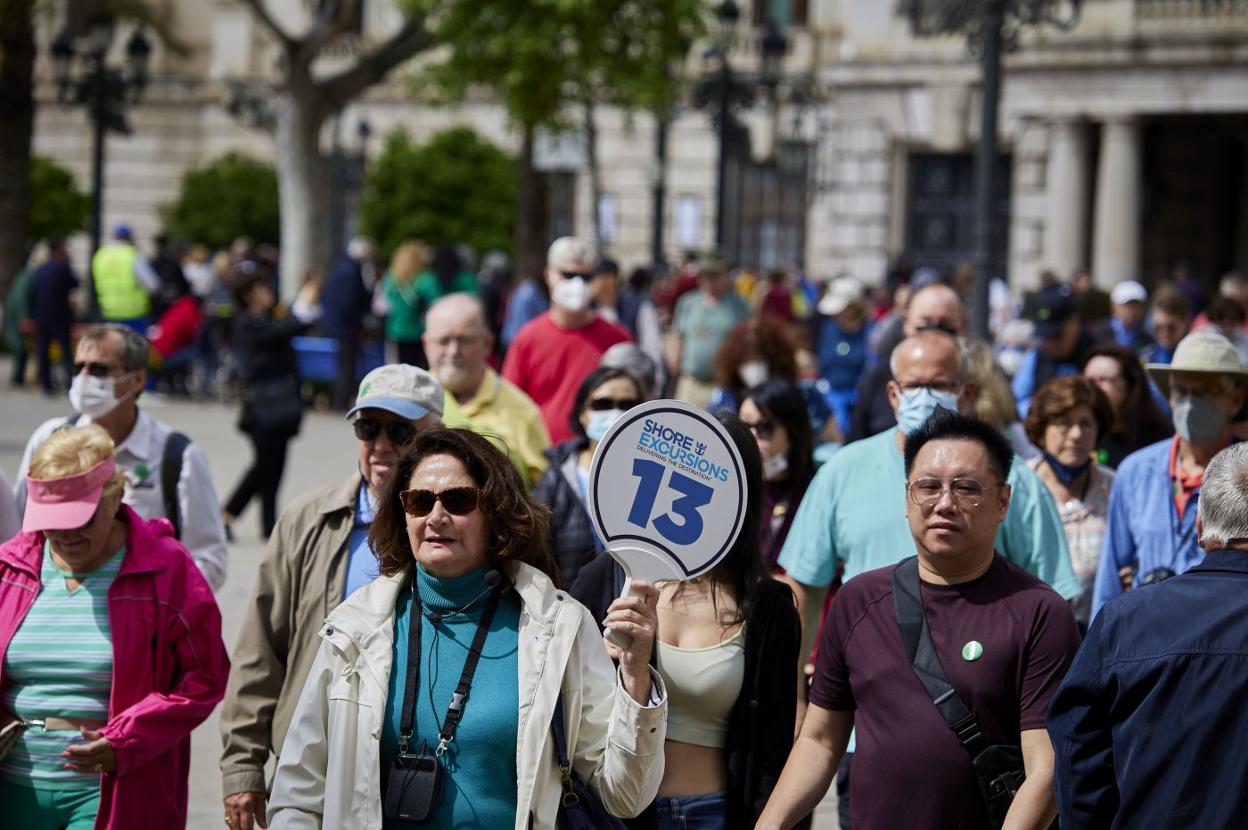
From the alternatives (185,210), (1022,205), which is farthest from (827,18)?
(185,210)

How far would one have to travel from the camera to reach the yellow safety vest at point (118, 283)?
75.8 ft

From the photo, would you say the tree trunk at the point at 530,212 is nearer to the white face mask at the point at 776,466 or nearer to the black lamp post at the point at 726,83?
the black lamp post at the point at 726,83

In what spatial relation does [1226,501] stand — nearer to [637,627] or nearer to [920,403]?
[637,627]

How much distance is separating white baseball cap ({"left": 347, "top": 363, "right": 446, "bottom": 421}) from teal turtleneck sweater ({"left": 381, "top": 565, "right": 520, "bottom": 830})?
1.44m

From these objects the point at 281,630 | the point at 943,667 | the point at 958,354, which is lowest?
the point at 281,630

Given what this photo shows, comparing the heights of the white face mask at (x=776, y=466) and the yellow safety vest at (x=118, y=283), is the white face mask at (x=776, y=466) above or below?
below

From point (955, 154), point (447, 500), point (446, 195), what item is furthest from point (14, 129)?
point (447, 500)

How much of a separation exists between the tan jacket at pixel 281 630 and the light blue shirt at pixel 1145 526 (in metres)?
2.72

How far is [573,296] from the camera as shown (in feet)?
32.8

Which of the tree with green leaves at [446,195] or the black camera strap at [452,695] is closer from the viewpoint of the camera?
the black camera strap at [452,695]

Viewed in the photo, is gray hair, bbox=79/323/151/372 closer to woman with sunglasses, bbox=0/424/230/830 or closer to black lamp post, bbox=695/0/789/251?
woman with sunglasses, bbox=0/424/230/830

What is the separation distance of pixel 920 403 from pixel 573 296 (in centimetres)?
409

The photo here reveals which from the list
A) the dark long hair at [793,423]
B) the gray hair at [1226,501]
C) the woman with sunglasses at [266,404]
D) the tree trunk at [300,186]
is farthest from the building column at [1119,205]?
the gray hair at [1226,501]

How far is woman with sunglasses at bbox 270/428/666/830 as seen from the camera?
408cm
